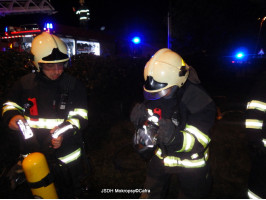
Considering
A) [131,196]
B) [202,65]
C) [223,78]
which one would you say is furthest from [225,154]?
[223,78]

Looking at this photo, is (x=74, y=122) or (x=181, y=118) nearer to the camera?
(x=181, y=118)

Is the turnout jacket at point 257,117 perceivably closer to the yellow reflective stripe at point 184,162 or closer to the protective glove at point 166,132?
the yellow reflective stripe at point 184,162

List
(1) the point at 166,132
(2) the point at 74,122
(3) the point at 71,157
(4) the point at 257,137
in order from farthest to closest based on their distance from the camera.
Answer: (3) the point at 71,157, (2) the point at 74,122, (4) the point at 257,137, (1) the point at 166,132

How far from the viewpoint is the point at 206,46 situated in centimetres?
2006

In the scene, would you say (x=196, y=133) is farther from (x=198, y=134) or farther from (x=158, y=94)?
(x=158, y=94)

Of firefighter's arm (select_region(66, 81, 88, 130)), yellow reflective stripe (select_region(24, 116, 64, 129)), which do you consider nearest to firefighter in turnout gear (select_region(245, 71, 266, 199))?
firefighter's arm (select_region(66, 81, 88, 130))

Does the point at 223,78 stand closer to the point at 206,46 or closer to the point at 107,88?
the point at 206,46

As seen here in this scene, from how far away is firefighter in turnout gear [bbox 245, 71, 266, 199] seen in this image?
1921 millimetres

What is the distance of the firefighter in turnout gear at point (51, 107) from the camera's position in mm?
2289

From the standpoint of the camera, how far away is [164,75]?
1961mm

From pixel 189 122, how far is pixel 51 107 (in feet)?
5.11

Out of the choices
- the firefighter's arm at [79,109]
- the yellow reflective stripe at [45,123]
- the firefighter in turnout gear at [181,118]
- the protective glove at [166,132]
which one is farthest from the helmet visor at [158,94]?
the yellow reflective stripe at [45,123]

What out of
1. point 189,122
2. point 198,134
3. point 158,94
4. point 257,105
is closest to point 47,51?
point 158,94

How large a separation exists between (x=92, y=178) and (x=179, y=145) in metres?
2.55
